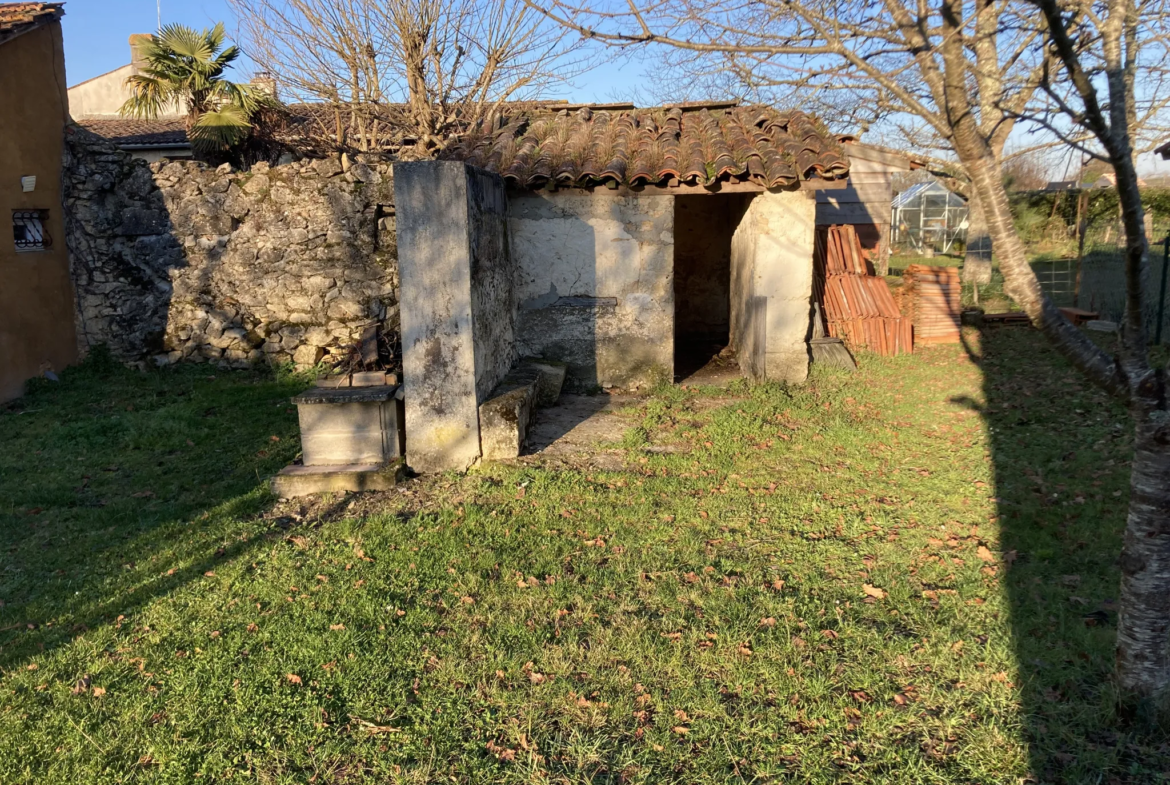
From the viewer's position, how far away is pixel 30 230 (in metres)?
9.59

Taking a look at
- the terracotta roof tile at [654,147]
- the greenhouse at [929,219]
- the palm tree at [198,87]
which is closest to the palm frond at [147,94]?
the palm tree at [198,87]

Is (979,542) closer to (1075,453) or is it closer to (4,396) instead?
(1075,453)

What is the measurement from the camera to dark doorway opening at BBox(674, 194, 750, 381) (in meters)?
12.6

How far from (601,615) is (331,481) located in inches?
115

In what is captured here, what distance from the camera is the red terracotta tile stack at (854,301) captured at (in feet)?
33.1

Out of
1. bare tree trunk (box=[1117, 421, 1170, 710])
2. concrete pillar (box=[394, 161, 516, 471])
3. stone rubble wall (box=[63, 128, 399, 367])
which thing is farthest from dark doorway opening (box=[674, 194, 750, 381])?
bare tree trunk (box=[1117, 421, 1170, 710])

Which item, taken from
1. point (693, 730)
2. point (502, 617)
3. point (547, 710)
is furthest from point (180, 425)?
point (693, 730)

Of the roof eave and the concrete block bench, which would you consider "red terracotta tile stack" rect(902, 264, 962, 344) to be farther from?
the roof eave

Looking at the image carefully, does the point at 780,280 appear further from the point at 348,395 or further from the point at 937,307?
the point at 348,395

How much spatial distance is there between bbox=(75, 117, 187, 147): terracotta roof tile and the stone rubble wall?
4904 mm

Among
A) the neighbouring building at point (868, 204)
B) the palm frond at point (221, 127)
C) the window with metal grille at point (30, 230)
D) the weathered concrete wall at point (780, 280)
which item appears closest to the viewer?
the weathered concrete wall at point (780, 280)

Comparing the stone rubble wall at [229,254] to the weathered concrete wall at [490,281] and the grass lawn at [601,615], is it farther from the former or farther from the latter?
the grass lawn at [601,615]

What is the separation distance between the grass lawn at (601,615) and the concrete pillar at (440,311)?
1.29ft

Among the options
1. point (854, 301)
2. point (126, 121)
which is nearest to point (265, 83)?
point (126, 121)
